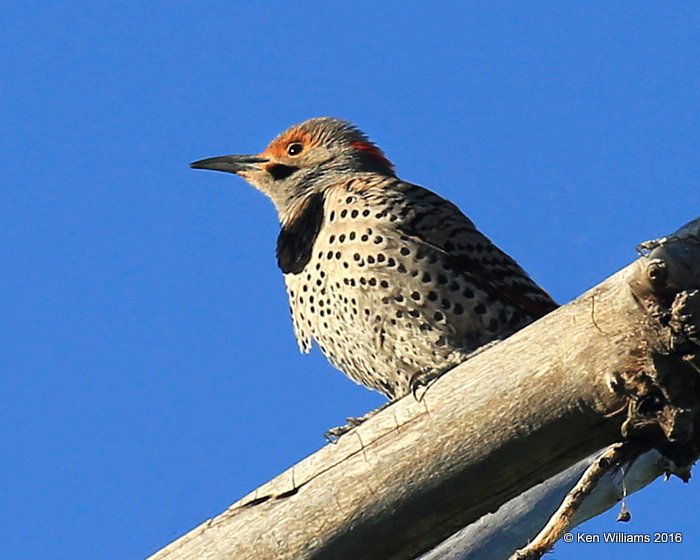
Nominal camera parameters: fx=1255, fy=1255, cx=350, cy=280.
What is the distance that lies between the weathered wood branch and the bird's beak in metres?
4.12

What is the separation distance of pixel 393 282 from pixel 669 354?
9.20 feet

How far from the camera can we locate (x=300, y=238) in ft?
22.1

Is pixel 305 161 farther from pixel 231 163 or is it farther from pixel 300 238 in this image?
pixel 300 238

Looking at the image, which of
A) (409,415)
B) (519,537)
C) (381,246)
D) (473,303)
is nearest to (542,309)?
(473,303)

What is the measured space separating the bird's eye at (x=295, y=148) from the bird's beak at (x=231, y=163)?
0.17 meters

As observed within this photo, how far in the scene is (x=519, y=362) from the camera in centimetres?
357

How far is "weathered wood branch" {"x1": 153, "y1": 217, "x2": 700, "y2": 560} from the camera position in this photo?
3.35 m

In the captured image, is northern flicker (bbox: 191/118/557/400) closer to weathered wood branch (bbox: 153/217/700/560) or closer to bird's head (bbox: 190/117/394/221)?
bird's head (bbox: 190/117/394/221)

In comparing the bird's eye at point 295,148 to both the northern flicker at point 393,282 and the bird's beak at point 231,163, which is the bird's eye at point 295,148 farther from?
the northern flicker at point 393,282

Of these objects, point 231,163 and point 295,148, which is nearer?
point 295,148

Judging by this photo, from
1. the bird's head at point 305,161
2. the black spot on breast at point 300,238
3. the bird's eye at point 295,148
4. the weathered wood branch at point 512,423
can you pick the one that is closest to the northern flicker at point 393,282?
the black spot on breast at point 300,238

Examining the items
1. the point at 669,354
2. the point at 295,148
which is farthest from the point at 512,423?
the point at 295,148

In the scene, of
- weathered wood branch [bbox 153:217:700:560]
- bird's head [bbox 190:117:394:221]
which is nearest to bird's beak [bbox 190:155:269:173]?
bird's head [bbox 190:117:394:221]

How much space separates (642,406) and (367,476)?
32.5 inches
